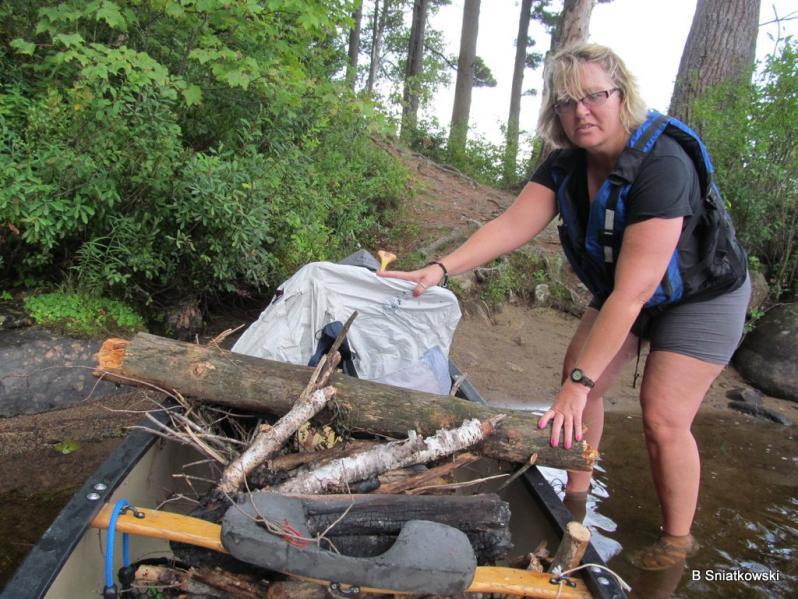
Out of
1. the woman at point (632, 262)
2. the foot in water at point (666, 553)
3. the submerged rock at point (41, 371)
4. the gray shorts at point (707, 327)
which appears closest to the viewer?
the woman at point (632, 262)

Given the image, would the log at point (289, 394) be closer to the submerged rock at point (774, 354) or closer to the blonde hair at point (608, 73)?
the blonde hair at point (608, 73)

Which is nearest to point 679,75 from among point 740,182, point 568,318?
point 740,182

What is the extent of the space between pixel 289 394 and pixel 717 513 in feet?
8.95

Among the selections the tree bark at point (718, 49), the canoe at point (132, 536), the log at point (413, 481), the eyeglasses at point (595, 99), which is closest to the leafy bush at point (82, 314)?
the canoe at point (132, 536)

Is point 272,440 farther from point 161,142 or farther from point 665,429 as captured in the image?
point 161,142

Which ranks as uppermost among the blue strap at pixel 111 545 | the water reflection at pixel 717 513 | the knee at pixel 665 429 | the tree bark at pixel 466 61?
the tree bark at pixel 466 61

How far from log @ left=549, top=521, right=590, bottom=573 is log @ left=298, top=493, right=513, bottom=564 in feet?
0.69

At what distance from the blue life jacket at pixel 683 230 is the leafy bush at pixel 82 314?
3.38 metres

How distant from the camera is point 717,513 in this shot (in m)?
3.62

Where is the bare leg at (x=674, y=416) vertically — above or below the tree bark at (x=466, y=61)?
below

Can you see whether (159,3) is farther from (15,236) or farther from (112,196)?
(15,236)

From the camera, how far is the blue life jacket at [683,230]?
218 centimetres

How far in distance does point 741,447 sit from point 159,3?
5.41 metres

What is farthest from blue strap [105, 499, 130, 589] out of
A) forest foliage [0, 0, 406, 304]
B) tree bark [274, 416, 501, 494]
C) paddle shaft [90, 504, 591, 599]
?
forest foliage [0, 0, 406, 304]
